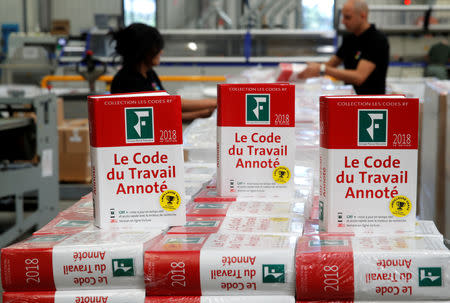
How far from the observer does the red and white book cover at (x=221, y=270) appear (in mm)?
1152

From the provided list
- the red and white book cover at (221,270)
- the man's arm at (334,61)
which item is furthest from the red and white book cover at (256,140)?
the man's arm at (334,61)

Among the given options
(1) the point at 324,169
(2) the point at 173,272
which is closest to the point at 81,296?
(2) the point at 173,272

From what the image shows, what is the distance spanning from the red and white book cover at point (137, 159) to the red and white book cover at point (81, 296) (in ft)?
0.64

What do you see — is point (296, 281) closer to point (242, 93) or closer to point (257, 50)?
point (242, 93)

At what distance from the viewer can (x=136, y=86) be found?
3.19 metres

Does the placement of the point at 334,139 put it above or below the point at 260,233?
above

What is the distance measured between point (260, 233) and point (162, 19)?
11377mm

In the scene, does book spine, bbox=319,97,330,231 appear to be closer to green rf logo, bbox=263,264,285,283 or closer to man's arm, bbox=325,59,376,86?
green rf logo, bbox=263,264,285,283

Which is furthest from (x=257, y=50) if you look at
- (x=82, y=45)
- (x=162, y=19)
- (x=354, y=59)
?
(x=162, y=19)

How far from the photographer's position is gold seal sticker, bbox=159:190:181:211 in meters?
1.36

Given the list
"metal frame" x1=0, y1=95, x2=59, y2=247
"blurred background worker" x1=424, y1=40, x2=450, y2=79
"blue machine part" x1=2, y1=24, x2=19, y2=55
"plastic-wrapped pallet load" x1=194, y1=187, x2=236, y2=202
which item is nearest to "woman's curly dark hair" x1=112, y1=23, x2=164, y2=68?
"metal frame" x1=0, y1=95, x2=59, y2=247

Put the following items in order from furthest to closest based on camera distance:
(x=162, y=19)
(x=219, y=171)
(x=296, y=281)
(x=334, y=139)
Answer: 1. (x=162, y=19)
2. (x=219, y=171)
3. (x=334, y=139)
4. (x=296, y=281)

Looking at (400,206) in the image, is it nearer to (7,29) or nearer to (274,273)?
(274,273)

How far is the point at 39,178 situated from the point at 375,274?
364 cm
